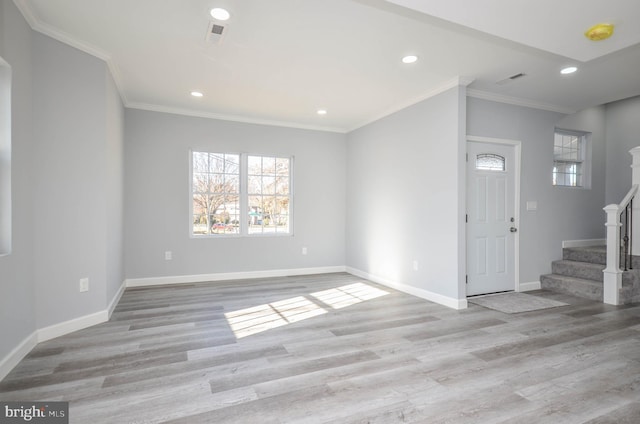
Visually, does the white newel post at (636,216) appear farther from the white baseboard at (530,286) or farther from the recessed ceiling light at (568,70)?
the recessed ceiling light at (568,70)

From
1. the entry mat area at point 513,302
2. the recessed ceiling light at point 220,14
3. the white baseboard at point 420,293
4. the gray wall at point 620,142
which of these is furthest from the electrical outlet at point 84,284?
the gray wall at point 620,142

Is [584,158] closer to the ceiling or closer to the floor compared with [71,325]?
closer to the ceiling

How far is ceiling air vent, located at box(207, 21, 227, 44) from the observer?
2780 mm

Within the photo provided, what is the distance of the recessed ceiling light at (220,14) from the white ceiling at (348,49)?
0.19 ft

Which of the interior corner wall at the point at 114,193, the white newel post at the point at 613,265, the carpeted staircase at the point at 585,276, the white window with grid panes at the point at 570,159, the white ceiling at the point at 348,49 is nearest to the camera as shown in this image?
the white ceiling at the point at 348,49

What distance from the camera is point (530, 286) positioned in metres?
4.84

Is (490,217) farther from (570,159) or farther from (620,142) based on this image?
(620,142)

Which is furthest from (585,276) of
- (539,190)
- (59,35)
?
(59,35)

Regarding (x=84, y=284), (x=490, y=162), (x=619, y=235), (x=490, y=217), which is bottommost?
(x=84, y=284)

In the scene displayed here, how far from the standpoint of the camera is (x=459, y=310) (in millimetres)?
3896

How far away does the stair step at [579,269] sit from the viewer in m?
4.54

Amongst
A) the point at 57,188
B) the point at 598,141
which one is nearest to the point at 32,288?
the point at 57,188

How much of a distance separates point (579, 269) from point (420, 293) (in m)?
2.41

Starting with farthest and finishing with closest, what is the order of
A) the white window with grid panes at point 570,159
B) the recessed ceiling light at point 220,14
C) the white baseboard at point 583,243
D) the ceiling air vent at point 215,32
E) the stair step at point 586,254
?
1. the white window with grid panes at point 570,159
2. the white baseboard at point 583,243
3. the stair step at point 586,254
4. the ceiling air vent at point 215,32
5. the recessed ceiling light at point 220,14
